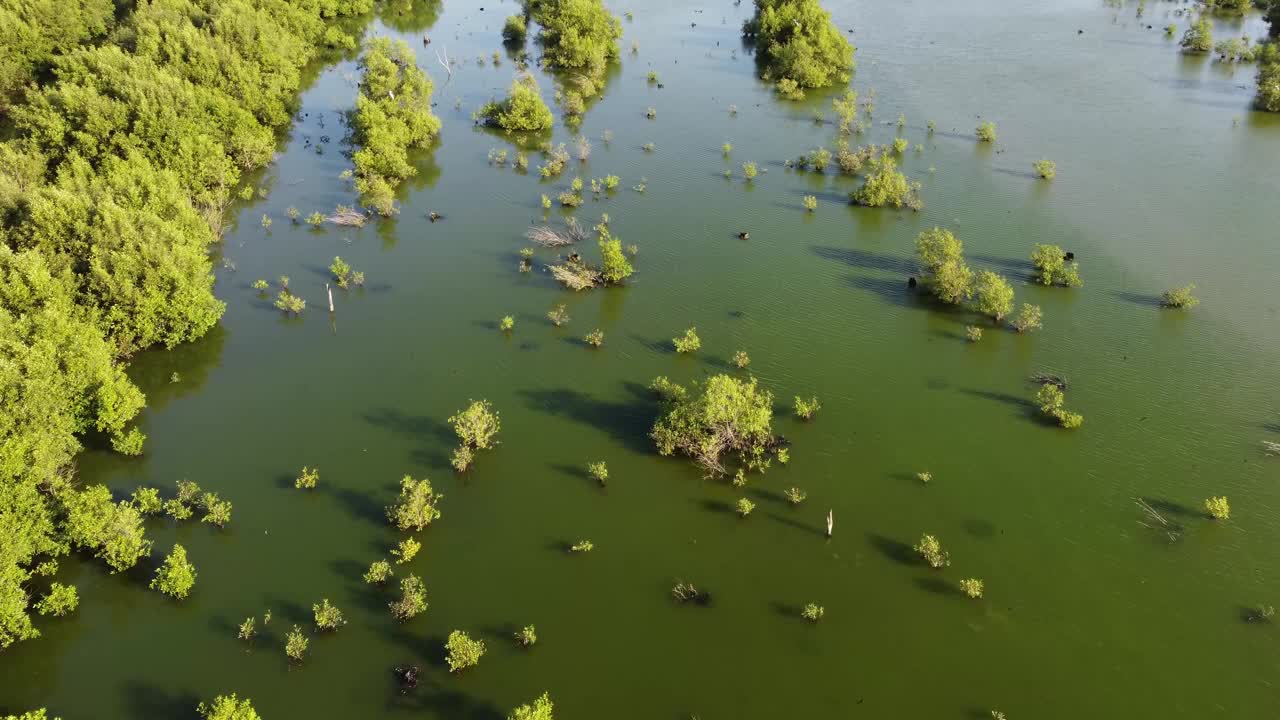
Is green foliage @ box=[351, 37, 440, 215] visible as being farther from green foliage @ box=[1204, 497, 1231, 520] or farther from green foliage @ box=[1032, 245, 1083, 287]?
green foliage @ box=[1204, 497, 1231, 520]

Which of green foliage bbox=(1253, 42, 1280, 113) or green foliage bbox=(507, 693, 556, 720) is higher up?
green foliage bbox=(1253, 42, 1280, 113)

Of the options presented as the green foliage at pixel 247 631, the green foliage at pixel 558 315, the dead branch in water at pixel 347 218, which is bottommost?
the green foliage at pixel 247 631

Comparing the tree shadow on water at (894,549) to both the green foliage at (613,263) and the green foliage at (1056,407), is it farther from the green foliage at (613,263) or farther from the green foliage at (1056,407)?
the green foliage at (613,263)

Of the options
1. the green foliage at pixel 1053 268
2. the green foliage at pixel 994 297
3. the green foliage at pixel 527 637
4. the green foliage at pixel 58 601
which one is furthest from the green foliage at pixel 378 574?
the green foliage at pixel 1053 268

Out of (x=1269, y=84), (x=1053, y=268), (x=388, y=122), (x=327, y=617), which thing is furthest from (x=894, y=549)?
(x=1269, y=84)

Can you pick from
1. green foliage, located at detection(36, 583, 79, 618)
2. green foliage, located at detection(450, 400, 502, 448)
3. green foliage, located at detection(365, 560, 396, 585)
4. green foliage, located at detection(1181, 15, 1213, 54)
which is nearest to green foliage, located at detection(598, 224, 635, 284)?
green foliage, located at detection(450, 400, 502, 448)

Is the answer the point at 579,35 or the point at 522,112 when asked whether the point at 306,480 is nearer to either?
the point at 522,112

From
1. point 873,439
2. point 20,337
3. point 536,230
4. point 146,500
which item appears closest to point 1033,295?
point 873,439
